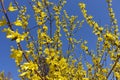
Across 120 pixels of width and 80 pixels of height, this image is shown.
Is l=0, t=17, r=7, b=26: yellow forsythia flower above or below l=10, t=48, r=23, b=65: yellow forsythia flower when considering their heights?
above

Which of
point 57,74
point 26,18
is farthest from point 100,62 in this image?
point 57,74

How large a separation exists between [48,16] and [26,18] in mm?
529

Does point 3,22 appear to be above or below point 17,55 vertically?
above

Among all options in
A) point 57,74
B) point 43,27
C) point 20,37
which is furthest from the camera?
point 43,27

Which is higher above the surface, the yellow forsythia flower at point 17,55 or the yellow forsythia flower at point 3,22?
the yellow forsythia flower at point 3,22

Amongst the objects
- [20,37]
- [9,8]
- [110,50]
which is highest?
[9,8]

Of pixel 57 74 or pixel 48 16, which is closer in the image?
pixel 57 74

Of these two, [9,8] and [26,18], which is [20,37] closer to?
[9,8]

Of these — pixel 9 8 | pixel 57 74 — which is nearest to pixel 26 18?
pixel 57 74

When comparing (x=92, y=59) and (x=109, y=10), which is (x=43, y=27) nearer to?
(x=92, y=59)

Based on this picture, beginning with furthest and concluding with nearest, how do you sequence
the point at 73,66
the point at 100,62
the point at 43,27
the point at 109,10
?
the point at 73,66 < the point at 109,10 < the point at 100,62 < the point at 43,27

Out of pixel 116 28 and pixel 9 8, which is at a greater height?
pixel 9 8

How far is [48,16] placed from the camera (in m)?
5.72

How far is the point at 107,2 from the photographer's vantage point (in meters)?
6.67
